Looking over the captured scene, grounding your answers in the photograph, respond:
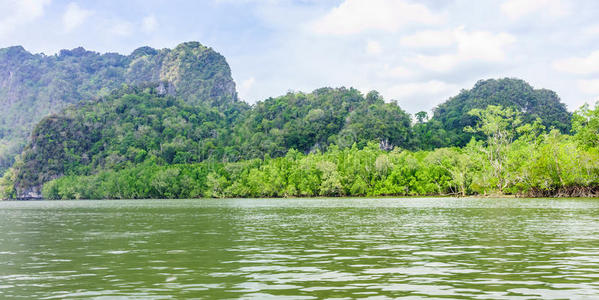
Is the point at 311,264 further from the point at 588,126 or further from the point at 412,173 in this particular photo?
the point at 412,173

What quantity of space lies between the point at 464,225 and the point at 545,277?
62.3 feet

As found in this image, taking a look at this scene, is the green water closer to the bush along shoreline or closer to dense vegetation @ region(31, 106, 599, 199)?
the bush along shoreline

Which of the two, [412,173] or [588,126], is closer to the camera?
[588,126]

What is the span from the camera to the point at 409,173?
127 metres

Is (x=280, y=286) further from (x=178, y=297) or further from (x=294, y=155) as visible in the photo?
(x=294, y=155)

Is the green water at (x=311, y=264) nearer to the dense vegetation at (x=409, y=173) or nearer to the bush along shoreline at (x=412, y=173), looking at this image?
the bush along shoreline at (x=412, y=173)

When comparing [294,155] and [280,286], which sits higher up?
[294,155]

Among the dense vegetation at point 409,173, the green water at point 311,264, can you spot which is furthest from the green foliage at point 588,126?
the green water at point 311,264

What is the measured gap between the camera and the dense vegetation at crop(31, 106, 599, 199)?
8406 cm

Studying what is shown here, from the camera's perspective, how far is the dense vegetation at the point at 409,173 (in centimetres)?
8406

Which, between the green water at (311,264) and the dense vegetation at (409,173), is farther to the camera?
the dense vegetation at (409,173)

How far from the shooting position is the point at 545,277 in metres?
15.3

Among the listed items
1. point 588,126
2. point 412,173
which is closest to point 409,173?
point 412,173

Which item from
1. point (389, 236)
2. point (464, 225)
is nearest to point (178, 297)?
point (389, 236)
